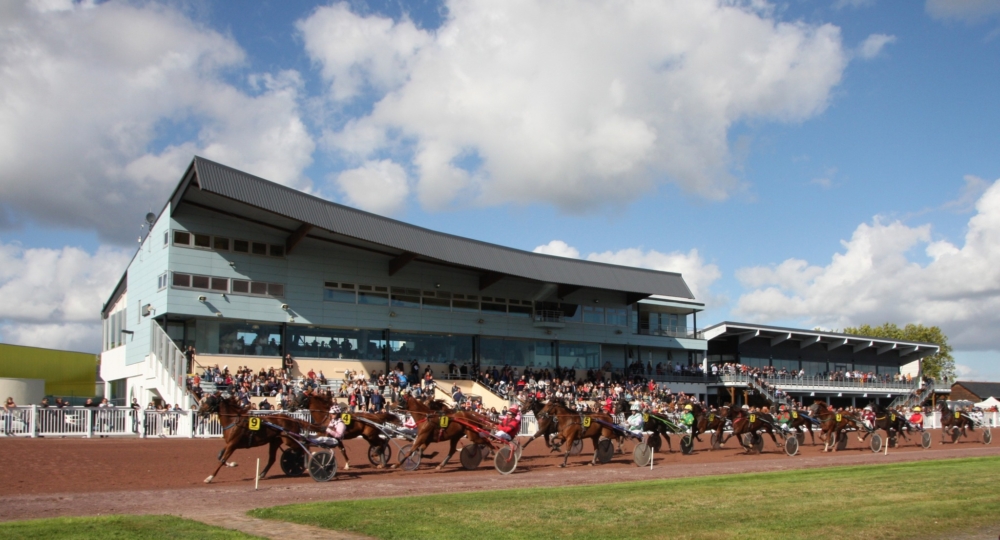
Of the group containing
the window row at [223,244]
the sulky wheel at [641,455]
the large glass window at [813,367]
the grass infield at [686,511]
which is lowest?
the sulky wheel at [641,455]

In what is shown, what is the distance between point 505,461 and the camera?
19.6 m

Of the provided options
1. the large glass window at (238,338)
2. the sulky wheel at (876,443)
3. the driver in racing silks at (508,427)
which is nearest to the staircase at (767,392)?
the sulky wheel at (876,443)

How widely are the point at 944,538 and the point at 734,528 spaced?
2611mm

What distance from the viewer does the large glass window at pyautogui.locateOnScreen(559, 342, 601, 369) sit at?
51875 mm

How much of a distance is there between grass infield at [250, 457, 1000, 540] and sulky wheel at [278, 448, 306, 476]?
4.73 m

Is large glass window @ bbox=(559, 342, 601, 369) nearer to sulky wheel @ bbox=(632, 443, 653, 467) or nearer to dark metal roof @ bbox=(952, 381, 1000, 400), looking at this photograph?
sulky wheel @ bbox=(632, 443, 653, 467)

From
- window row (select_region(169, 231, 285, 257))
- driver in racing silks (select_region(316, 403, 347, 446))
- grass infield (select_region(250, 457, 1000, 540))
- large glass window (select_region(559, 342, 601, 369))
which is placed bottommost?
grass infield (select_region(250, 457, 1000, 540))

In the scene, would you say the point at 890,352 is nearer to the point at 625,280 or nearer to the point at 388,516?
the point at 625,280

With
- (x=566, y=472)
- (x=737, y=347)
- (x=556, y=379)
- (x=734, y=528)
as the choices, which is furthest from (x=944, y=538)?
(x=737, y=347)

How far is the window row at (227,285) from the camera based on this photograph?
36.7 metres

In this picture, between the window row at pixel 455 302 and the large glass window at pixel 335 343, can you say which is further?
the window row at pixel 455 302

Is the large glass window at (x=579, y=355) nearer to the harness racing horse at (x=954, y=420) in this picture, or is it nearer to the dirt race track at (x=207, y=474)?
the harness racing horse at (x=954, y=420)

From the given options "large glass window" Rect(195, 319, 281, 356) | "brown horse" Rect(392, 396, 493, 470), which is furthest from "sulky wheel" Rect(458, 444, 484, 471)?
"large glass window" Rect(195, 319, 281, 356)

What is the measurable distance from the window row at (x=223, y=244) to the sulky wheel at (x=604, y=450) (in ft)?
71.7
